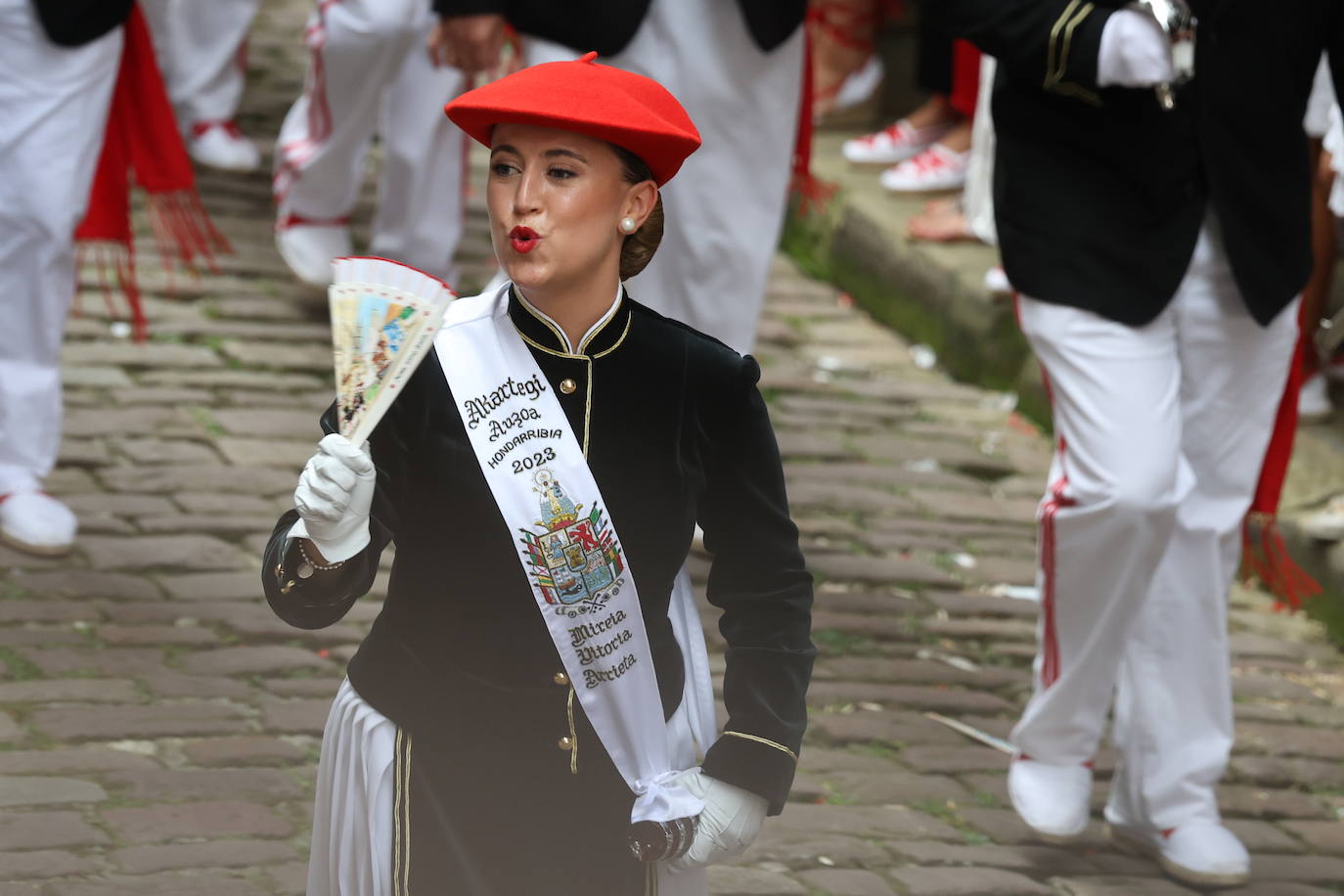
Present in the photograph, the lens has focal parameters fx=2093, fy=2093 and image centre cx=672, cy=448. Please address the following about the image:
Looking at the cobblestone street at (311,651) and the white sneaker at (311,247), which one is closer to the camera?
the cobblestone street at (311,651)

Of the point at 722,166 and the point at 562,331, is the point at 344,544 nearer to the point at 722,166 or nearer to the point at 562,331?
the point at 562,331

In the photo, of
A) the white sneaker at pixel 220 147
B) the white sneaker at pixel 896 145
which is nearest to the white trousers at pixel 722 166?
the white sneaker at pixel 220 147

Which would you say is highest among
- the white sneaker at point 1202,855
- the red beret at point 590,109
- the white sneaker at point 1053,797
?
the red beret at point 590,109

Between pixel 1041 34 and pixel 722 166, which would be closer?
pixel 1041 34

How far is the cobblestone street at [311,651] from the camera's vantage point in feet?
12.1

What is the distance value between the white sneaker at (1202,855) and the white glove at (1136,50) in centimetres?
141

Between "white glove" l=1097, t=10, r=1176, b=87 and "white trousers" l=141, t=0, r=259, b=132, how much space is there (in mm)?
4562

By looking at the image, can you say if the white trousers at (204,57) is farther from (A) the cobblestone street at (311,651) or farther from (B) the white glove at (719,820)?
(B) the white glove at (719,820)

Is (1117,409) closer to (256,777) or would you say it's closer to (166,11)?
(256,777)

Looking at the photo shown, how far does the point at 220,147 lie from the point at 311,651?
3.50 m

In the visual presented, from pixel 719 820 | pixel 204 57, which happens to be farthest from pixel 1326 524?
pixel 204 57

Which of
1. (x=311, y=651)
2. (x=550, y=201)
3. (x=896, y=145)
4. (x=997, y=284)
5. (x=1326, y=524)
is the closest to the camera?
(x=550, y=201)

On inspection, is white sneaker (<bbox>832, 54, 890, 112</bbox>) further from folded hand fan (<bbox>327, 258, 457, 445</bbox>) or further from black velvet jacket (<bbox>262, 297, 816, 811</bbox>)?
folded hand fan (<bbox>327, 258, 457, 445</bbox>)

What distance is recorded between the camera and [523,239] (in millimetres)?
2199
